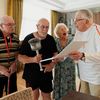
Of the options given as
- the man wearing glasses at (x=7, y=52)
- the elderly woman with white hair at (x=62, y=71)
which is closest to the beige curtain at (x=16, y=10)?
the elderly woman with white hair at (x=62, y=71)

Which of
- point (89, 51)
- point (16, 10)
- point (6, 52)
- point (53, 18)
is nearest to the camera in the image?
point (89, 51)

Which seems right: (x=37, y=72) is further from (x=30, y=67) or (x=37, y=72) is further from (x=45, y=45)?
(x=45, y=45)

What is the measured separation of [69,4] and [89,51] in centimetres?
618

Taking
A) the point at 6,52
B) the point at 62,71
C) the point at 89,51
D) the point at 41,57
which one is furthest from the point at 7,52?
the point at 89,51

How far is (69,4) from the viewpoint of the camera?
7664 mm

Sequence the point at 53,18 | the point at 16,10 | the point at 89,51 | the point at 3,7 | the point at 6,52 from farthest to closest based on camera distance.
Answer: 1. the point at 53,18
2. the point at 16,10
3. the point at 3,7
4. the point at 6,52
5. the point at 89,51

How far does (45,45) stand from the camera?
88.3 inches

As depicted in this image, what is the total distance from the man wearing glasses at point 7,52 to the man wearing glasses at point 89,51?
82 centimetres

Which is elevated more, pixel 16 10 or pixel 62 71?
pixel 16 10

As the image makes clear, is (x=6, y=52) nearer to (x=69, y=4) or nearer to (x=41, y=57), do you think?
(x=41, y=57)

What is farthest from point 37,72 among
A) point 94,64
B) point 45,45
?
point 94,64

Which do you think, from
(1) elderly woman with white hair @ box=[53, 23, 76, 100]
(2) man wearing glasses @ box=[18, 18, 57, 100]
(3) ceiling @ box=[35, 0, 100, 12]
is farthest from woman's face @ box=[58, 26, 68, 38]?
(3) ceiling @ box=[35, 0, 100, 12]

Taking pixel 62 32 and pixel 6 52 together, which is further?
pixel 62 32

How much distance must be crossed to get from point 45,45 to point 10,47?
44 centimetres
